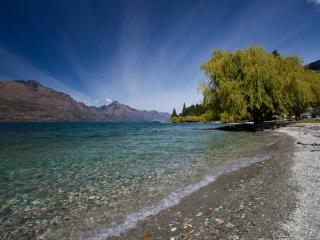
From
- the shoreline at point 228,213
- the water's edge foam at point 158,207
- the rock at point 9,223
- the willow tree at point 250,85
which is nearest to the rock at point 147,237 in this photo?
the shoreline at point 228,213

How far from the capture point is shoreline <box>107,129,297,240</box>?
6309 mm

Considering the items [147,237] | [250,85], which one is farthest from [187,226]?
[250,85]

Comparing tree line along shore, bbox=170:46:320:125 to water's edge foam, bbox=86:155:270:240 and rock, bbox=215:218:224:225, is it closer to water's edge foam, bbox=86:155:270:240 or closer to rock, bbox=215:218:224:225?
water's edge foam, bbox=86:155:270:240

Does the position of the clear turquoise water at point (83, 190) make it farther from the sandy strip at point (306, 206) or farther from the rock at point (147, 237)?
the sandy strip at point (306, 206)

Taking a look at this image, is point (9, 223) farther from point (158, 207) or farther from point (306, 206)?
point (306, 206)

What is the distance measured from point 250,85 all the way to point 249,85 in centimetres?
17

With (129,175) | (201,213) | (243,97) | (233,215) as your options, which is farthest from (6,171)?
(243,97)

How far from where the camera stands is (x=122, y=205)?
904 cm

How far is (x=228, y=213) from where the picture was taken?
7.51m

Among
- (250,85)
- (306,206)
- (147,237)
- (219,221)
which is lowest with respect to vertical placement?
(147,237)

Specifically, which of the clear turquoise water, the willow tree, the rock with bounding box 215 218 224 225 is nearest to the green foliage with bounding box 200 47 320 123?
the willow tree

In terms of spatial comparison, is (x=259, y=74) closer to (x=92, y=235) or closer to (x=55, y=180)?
(x=55, y=180)

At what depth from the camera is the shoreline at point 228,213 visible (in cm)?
631

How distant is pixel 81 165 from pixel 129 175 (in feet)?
17.3
